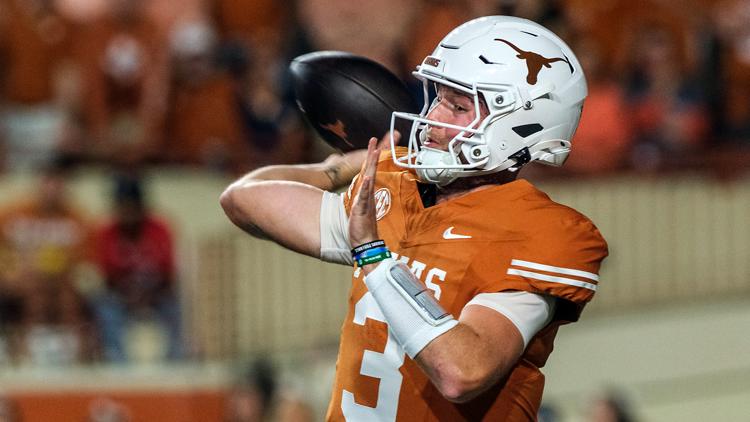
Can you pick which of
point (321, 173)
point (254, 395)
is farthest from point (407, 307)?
point (254, 395)

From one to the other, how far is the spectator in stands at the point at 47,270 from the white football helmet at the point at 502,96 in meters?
4.89

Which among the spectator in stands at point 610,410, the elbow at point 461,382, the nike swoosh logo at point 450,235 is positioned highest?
the nike swoosh logo at point 450,235

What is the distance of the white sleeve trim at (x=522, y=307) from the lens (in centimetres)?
272

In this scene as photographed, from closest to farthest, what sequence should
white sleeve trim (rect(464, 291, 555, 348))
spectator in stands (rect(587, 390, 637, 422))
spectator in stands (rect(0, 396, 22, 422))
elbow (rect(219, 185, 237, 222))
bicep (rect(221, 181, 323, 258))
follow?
white sleeve trim (rect(464, 291, 555, 348)) < bicep (rect(221, 181, 323, 258)) < elbow (rect(219, 185, 237, 222)) < spectator in stands (rect(587, 390, 637, 422)) < spectator in stands (rect(0, 396, 22, 422))

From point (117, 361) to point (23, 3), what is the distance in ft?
9.55

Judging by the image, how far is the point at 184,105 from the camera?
8336mm

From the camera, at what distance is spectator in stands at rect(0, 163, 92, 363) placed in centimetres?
753

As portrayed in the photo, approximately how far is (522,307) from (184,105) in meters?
5.85

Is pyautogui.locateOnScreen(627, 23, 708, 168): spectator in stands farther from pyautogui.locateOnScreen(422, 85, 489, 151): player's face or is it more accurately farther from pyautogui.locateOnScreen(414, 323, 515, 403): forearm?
pyautogui.locateOnScreen(414, 323, 515, 403): forearm

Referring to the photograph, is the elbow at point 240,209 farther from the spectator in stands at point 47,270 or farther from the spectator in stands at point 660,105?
the spectator in stands at point 660,105

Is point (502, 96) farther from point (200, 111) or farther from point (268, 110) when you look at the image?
point (200, 111)

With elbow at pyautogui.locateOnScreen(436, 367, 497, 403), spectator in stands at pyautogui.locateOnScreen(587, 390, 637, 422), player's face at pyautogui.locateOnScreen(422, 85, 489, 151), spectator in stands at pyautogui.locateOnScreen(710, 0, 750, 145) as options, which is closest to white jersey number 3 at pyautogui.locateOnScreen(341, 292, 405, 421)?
elbow at pyautogui.locateOnScreen(436, 367, 497, 403)

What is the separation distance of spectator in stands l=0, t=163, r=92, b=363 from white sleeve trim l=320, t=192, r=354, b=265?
468 cm

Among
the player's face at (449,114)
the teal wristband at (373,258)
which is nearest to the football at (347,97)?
the player's face at (449,114)
